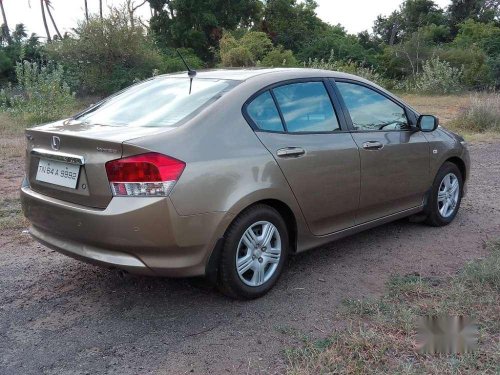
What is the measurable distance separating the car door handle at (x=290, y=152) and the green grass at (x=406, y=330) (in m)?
1.07

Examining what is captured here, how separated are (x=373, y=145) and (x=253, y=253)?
1.49 metres

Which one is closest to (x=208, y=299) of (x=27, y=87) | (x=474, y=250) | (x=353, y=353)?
(x=353, y=353)

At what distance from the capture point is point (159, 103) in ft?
13.2

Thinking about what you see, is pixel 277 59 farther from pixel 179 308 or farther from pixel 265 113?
pixel 179 308

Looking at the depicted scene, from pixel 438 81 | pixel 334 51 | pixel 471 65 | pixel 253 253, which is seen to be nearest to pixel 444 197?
pixel 253 253

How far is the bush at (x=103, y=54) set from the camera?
22.9 metres

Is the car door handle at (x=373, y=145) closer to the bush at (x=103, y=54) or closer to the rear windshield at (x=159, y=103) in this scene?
the rear windshield at (x=159, y=103)

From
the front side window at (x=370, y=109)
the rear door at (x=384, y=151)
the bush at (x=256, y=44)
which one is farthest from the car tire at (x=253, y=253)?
the bush at (x=256, y=44)

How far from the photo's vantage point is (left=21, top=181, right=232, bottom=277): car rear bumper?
3.27 meters

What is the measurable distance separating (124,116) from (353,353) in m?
2.23

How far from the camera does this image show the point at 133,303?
3854 mm

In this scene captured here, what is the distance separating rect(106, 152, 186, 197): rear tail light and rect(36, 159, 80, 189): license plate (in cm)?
34

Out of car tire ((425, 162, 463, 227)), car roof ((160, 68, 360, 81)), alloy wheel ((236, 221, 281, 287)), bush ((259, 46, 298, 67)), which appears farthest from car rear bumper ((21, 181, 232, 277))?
bush ((259, 46, 298, 67))

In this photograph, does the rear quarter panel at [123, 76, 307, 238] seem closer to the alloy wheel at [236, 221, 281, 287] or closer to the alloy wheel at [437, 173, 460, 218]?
the alloy wheel at [236, 221, 281, 287]
